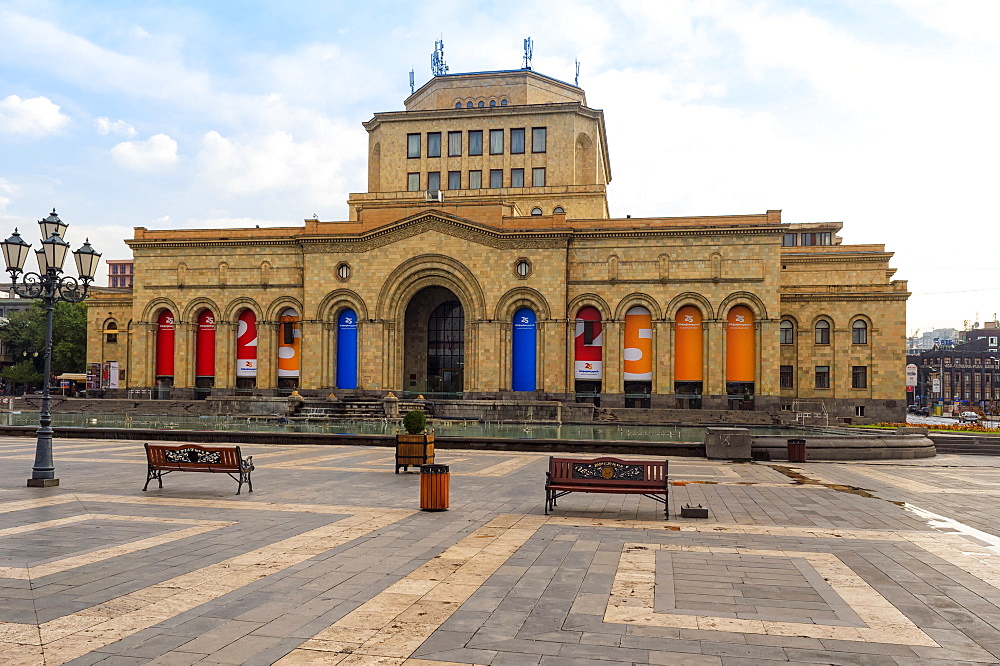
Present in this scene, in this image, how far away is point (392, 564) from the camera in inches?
380

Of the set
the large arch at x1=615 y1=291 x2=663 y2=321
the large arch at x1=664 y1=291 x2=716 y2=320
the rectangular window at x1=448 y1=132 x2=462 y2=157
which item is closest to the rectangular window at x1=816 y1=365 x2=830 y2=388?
the large arch at x1=664 y1=291 x2=716 y2=320

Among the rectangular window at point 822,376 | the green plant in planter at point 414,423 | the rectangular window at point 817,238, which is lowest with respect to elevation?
the green plant in planter at point 414,423

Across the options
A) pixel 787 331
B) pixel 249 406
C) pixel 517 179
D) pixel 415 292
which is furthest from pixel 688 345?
pixel 249 406

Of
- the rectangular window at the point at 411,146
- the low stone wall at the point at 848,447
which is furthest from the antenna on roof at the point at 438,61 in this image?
the low stone wall at the point at 848,447

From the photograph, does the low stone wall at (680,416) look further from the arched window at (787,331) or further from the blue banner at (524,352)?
the arched window at (787,331)

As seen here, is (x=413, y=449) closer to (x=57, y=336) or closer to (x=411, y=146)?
(x=411, y=146)

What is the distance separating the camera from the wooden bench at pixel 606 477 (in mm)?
13680

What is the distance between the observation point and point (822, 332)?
52.9 m

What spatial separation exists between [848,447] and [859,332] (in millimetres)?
29156

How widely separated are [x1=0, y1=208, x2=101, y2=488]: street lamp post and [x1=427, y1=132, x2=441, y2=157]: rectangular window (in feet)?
149

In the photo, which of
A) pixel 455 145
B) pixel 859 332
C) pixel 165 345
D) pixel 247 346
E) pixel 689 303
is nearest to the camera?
pixel 689 303

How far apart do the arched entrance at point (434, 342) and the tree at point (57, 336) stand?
120 feet

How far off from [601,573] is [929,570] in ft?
13.5

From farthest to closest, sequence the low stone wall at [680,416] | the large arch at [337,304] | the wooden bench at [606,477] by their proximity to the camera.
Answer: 1. the large arch at [337,304]
2. the low stone wall at [680,416]
3. the wooden bench at [606,477]
